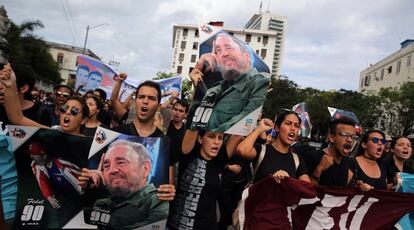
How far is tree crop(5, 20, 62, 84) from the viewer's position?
35.5 m

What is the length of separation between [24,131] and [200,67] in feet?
5.24

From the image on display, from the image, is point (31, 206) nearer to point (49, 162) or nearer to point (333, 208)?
point (49, 162)

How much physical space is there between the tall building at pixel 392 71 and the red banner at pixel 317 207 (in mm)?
37424

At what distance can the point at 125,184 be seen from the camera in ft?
9.57

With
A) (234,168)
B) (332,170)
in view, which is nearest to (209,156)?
(234,168)

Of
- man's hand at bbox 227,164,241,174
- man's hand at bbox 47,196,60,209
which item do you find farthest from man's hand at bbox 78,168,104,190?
man's hand at bbox 227,164,241,174

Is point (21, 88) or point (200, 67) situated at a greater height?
point (200, 67)

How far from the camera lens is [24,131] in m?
2.94

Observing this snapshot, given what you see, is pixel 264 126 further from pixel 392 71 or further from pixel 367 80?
pixel 367 80

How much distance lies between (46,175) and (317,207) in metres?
2.51

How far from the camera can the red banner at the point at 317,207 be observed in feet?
12.1

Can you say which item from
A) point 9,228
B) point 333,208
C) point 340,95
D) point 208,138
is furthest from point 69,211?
point 340,95

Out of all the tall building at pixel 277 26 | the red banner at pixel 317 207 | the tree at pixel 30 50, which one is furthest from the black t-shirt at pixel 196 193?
the tall building at pixel 277 26

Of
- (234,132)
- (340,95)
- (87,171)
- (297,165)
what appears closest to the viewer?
(87,171)
